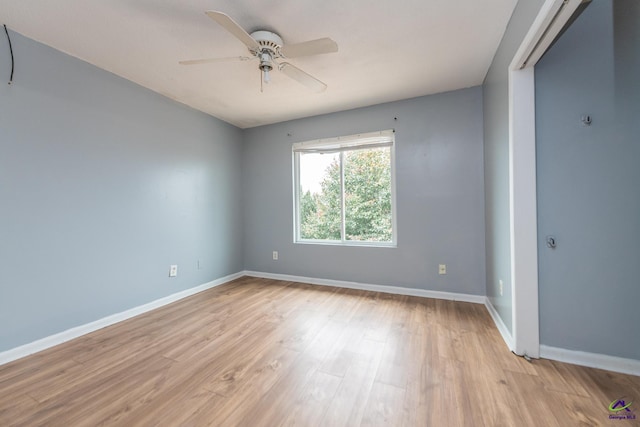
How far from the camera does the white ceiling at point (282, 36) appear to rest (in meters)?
1.62

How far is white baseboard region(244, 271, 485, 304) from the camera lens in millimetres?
2773

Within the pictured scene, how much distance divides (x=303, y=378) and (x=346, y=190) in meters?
2.41

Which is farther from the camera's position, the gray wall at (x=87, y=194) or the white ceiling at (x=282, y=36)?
the gray wall at (x=87, y=194)

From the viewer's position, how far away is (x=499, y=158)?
209 centimetres

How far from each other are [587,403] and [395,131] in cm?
274

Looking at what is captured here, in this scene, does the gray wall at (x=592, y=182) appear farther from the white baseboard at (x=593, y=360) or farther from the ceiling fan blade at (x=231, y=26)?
the ceiling fan blade at (x=231, y=26)

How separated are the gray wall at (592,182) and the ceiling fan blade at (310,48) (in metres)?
1.39

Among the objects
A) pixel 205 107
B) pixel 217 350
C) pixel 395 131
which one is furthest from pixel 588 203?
pixel 205 107

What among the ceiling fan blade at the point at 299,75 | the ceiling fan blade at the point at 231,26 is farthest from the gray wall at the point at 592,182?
the ceiling fan blade at the point at 231,26

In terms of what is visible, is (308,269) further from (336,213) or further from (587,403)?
(587,403)

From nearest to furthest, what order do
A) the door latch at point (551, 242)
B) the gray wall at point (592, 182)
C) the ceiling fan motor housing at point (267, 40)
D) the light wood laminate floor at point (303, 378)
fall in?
the light wood laminate floor at point (303, 378)
the gray wall at point (592, 182)
the door latch at point (551, 242)
the ceiling fan motor housing at point (267, 40)

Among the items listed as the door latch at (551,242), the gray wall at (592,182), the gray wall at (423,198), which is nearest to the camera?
the gray wall at (592,182)

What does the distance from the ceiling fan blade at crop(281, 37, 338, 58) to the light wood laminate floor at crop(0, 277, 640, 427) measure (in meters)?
2.08

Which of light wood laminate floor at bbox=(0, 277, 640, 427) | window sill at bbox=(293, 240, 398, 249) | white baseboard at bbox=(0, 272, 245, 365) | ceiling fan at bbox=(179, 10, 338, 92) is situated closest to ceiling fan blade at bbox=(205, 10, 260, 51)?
ceiling fan at bbox=(179, 10, 338, 92)
